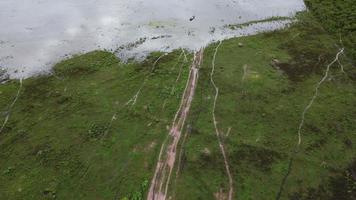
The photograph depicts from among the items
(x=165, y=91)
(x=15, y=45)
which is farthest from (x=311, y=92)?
(x=15, y=45)

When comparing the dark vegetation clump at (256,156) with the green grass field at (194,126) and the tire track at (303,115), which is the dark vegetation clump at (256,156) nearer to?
the green grass field at (194,126)

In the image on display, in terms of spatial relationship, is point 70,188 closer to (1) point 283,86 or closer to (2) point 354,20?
(1) point 283,86

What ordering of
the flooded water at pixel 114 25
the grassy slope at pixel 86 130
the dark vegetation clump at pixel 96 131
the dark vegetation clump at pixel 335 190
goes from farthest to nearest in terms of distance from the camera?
1. the flooded water at pixel 114 25
2. the dark vegetation clump at pixel 96 131
3. the grassy slope at pixel 86 130
4. the dark vegetation clump at pixel 335 190

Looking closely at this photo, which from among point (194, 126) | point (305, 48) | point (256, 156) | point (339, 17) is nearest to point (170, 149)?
point (194, 126)

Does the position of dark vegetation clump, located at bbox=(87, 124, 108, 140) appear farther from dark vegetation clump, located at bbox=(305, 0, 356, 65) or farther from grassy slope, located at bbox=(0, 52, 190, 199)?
dark vegetation clump, located at bbox=(305, 0, 356, 65)

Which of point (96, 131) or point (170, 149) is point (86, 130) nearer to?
point (96, 131)

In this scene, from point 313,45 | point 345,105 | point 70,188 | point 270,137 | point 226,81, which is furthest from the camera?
point 313,45

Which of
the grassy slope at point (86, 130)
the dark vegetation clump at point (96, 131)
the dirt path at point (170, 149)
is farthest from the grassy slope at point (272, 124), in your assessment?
the dark vegetation clump at point (96, 131)
